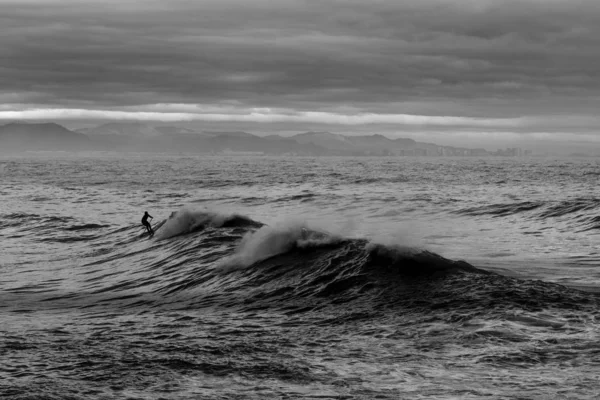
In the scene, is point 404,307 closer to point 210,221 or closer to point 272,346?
point 272,346

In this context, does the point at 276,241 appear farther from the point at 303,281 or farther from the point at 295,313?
the point at 295,313


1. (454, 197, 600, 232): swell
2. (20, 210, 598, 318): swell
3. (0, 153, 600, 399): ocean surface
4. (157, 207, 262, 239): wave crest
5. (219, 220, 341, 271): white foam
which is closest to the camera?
(0, 153, 600, 399): ocean surface

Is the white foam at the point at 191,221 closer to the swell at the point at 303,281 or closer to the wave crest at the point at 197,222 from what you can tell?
the wave crest at the point at 197,222

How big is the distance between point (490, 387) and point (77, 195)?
50.8m

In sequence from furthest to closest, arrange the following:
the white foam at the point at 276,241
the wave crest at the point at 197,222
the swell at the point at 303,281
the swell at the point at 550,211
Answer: the swell at the point at 550,211 → the wave crest at the point at 197,222 → the white foam at the point at 276,241 → the swell at the point at 303,281

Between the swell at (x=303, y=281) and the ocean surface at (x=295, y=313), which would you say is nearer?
the ocean surface at (x=295, y=313)

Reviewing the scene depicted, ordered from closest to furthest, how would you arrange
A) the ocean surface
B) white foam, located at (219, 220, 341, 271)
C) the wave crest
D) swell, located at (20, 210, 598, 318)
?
the ocean surface < swell, located at (20, 210, 598, 318) < white foam, located at (219, 220, 341, 271) < the wave crest

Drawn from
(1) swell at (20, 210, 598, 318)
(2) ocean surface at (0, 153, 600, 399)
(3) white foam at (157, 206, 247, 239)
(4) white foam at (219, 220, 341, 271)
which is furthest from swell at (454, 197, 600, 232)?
(1) swell at (20, 210, 598, 318)

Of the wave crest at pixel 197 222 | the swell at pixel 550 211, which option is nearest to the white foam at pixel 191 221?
the wave crest at pixel 197 222

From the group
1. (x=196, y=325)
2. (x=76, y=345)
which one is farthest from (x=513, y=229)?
(x=76, y=345)

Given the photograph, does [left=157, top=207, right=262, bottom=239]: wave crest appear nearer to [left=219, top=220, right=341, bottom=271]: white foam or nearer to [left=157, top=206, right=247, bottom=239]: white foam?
[left=157, top=206, right=247, bottom=239]: white foam

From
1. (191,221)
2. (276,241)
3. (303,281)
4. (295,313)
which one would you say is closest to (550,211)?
(191,221)

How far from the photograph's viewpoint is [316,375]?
10.2m

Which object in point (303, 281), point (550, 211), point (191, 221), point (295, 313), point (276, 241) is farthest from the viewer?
point (550, 211)
